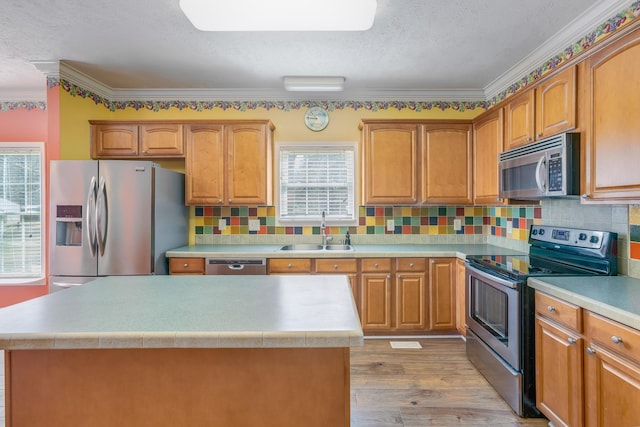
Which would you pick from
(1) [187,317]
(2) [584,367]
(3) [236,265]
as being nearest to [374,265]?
(3) [236,265]

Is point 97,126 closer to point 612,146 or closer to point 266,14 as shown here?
point 266,14

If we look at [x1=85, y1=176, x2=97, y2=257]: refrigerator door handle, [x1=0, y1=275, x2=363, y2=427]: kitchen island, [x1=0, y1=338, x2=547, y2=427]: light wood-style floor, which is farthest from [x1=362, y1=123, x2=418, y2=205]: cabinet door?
[x1=85, y1=176, x2=97, y2=257]: refrigerator door handle

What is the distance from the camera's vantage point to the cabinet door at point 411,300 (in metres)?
3.29

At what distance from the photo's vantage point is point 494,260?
8.52 feet

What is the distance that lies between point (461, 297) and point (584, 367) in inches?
59.6

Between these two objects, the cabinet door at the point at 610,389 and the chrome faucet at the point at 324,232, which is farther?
the chrome faucet at the point at 324,232

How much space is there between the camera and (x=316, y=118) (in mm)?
3850

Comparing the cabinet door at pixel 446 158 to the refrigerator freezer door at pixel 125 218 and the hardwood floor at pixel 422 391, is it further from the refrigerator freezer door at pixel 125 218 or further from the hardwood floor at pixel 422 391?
the refrigerator freezer door at pixel 125 218

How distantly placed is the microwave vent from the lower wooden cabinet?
92 cm

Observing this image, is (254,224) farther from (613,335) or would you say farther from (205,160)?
(613,335)

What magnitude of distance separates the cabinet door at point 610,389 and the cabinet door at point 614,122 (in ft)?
2.62

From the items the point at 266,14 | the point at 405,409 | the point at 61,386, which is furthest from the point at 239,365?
the point at 266,14

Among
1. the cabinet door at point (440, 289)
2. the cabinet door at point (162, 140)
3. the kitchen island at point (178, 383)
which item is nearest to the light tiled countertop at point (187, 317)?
the kitchen island at point (178, 383)

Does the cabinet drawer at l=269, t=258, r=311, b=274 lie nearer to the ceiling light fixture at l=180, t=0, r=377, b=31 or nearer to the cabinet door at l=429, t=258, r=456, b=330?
the cabinet door at l=429, t=258, r=456, b=330
